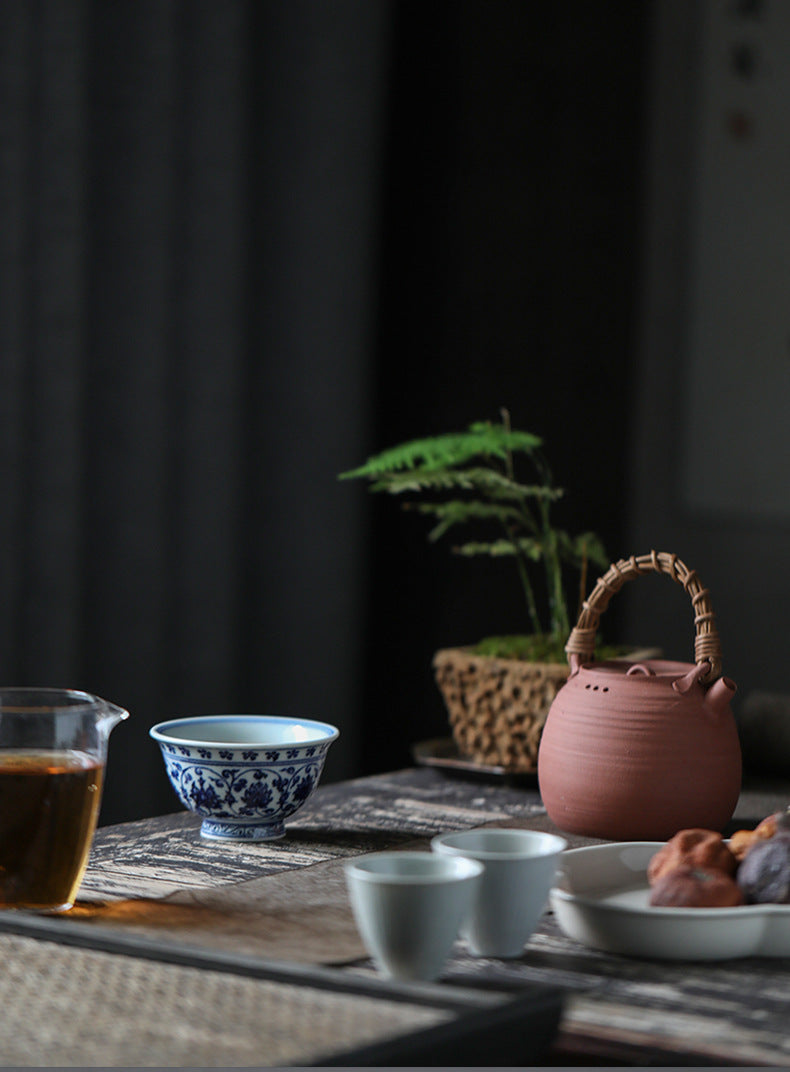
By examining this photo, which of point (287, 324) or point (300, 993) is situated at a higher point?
point (287, 324)

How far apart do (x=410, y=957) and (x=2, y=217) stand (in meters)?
1.53

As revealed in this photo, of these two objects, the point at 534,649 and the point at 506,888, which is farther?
the point at 534,649

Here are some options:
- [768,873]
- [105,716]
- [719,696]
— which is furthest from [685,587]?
[105,716]

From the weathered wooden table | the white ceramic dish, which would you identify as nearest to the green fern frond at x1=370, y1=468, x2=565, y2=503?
the weathered wooden table

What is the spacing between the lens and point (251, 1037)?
0.67 m

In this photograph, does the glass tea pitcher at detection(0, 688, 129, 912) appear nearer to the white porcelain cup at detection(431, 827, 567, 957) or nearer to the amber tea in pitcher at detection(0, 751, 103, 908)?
the amber tea in pitcher at detection(0, 751, 103, 908)

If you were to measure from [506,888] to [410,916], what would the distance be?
0.25 feet

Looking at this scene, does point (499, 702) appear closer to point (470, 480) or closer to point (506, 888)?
point (470, 480)

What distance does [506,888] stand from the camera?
32.6 inches

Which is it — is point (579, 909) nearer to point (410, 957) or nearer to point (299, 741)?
point (410, 957)

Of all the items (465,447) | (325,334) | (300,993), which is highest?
(325,334)

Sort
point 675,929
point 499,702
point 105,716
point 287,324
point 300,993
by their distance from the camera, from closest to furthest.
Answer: point 300,993, point 675,929, point 105,716, point 499,702, point 287,324

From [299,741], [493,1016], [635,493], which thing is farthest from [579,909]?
[635,493]

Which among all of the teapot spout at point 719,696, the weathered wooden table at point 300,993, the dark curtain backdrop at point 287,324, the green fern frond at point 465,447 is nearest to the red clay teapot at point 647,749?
the teapot spout at point 719,696
